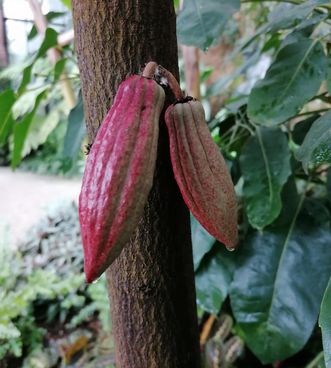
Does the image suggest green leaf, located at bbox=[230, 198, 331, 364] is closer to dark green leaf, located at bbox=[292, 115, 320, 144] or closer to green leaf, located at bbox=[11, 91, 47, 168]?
dark green leaf, located at bbox=[292, 115, 320, 144]

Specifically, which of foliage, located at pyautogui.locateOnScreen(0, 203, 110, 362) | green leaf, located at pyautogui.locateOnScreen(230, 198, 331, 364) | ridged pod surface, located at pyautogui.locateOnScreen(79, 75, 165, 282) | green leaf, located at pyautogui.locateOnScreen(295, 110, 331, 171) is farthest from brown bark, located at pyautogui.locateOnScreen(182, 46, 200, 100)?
ridged pod surface, located at pyautogui.locateOnScreen(79, 75, 165, 282)

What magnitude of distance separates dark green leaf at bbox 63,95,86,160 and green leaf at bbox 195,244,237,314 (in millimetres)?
394

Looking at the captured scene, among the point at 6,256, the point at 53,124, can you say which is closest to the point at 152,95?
the point at 6,256

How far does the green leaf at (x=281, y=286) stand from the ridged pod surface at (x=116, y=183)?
23.6 inches

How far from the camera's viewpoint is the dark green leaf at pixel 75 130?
1.01m

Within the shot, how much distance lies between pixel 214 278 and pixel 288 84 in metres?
0.45

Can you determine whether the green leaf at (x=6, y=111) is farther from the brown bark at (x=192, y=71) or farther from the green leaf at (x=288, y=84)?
the brown bark at (x=192, y=71)

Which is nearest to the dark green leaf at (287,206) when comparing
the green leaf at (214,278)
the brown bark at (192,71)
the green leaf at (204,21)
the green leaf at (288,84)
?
the green leaf at (214,278)

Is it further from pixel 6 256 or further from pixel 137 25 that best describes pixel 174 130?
pixel 6 256

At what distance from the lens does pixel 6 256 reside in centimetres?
226

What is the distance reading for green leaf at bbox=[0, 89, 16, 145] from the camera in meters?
0.85

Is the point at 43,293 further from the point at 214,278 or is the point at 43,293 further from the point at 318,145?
the point at 318,145

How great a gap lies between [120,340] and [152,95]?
0.31m

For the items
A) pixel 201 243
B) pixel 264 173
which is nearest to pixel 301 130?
pixel 264 173
